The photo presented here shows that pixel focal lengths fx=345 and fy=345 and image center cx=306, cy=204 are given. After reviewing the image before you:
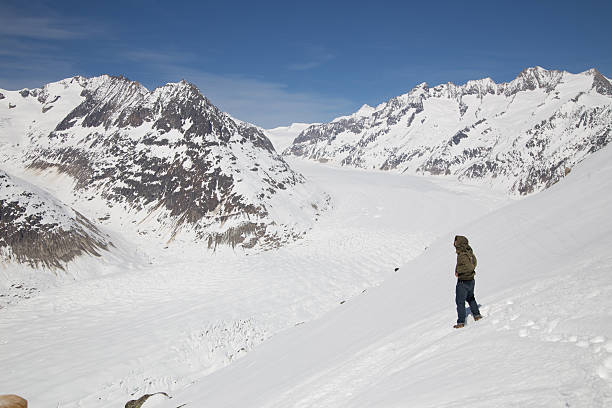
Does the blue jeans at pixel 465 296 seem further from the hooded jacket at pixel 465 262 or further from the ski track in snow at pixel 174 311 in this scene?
the ski track in snow at pixel 174 311

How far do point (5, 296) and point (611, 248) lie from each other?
106ft

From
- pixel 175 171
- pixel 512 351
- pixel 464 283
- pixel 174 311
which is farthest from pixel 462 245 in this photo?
pixel 175 171

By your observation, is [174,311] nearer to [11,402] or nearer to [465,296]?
[11,402]

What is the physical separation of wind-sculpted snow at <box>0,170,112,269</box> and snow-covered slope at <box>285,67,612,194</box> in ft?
121

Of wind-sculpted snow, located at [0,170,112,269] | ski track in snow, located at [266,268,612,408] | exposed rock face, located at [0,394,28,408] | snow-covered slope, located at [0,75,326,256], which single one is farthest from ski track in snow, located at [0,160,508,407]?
ski track in snow, located at [266,268,612,408]

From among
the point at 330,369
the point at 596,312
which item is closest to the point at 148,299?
the point at 330,369

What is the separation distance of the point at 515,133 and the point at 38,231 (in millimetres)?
123500

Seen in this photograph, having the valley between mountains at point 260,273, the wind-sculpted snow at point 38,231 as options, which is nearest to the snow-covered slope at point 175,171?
the valley between mountains at point 260,273

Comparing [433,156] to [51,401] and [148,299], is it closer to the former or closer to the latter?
[148,299]

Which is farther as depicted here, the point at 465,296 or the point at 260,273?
the point at 260,273

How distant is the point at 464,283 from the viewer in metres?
6.18

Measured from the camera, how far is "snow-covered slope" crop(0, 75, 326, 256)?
4075cm

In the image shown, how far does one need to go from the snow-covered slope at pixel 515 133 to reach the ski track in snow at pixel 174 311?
59.3 feet

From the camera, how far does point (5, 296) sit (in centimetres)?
2405
